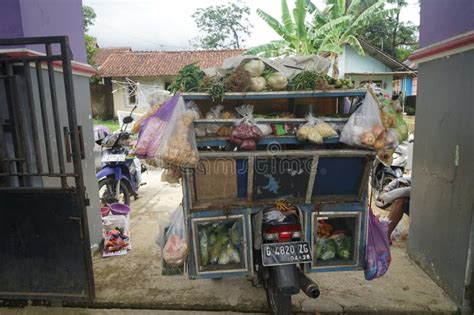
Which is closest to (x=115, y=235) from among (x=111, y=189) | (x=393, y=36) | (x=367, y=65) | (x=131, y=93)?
(x=111, y=189)

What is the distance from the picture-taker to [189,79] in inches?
A: 104

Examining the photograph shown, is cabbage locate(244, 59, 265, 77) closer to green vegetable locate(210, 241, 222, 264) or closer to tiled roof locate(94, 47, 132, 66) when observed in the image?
green vegetable locate(210, 241, 222, 264)

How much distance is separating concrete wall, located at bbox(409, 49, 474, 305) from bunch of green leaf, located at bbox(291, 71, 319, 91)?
1268 millimetres

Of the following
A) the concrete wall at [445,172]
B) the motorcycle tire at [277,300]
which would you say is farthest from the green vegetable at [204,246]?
the concrete wall at [445,172]

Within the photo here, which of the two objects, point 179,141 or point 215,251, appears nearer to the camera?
point 179,141

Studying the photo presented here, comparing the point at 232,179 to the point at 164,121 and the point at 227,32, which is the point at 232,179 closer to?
the point at 164,121

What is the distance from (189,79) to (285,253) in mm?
1444

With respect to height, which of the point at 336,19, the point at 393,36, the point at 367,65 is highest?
the point at 393,36

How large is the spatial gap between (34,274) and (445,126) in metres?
3.87

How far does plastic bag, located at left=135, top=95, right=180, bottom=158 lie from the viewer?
8.16 feet

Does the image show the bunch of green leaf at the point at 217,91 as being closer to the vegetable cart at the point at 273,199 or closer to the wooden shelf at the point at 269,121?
the vegetable cart at the point at 273,199

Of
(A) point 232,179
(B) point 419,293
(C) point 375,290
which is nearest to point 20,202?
(A) point 232,179

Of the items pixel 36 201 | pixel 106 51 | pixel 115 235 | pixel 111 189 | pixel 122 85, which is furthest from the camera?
pixel 106 51

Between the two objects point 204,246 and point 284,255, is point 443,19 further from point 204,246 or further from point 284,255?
point 204,246
